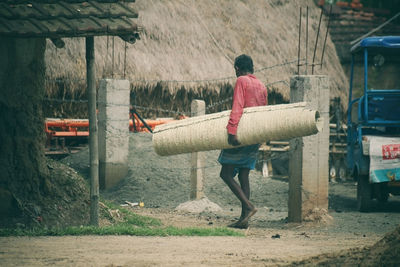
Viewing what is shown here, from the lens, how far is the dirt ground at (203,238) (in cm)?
538

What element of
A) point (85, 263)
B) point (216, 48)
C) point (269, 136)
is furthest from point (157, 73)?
point (85, 263)

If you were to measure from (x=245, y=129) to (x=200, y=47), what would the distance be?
9.78 m

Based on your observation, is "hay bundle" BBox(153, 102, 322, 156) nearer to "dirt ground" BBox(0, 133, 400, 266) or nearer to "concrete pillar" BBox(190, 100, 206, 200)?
"dirt ground" BBox(0, 133, 400, 266)

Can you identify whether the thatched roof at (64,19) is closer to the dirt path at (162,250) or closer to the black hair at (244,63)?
the black hair at (244,63)

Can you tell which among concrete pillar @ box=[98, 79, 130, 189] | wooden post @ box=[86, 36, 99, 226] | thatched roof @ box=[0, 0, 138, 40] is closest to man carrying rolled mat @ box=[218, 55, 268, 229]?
thatched roof @ box=[0, 0, 138, 40]

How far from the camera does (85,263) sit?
16.8 ft

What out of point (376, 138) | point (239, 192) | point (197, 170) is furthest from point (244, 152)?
point (376, 138)

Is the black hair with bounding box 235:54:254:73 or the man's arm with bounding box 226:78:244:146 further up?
the black hair with bounding box 235:54:254:73

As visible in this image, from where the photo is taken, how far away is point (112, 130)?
11.6m

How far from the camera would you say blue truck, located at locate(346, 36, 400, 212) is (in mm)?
9609

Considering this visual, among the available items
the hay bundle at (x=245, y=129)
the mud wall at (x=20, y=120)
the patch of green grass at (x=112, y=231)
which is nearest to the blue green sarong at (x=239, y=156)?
the hay bundle at (x=245, y=129)

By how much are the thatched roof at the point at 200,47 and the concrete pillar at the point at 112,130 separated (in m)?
1.53

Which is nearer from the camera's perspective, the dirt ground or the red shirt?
the dirt ground

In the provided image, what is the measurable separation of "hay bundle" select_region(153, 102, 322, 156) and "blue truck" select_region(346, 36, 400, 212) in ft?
9.37
